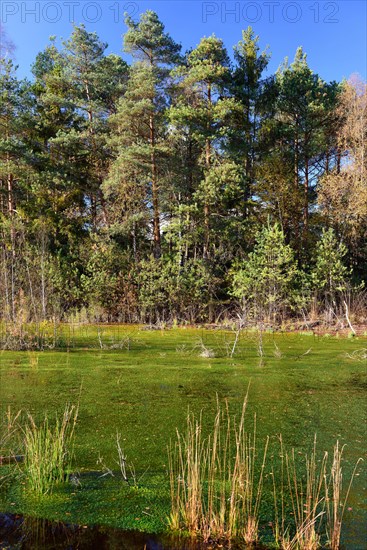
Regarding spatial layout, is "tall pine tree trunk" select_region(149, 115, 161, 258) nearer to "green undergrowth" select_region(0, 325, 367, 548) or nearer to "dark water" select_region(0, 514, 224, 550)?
"green undergrowth" select_region(0, 325, 367, 548)

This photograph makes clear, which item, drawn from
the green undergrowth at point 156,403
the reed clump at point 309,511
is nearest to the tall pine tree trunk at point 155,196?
the green undergrowth at point 156,403

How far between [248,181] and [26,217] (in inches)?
344

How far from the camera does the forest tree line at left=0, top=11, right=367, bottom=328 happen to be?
15.6 metres

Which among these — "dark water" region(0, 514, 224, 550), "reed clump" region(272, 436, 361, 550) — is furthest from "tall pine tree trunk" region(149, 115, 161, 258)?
"dark water" region(0, 514, 224, 550)

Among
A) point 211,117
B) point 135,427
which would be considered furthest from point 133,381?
point 211,117

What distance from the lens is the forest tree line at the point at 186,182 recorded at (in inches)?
614

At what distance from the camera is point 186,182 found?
17672 millimetres

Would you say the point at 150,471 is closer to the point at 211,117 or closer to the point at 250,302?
the point at 250,302

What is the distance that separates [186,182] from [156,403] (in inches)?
529

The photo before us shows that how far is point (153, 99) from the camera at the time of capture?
57.3 feet

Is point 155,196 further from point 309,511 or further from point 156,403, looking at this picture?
point 309,511

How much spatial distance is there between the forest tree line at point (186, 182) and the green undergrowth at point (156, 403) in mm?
5507

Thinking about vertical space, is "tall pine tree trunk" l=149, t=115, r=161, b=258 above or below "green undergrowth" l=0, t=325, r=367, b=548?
above

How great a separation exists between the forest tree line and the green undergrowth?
5507mm
